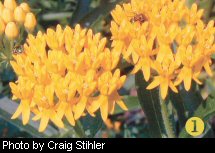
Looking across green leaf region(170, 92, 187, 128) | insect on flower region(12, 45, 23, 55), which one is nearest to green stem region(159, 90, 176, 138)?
green leaf region(170, 92, 187, 128)

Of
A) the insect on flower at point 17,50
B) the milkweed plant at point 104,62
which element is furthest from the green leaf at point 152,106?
the insect on flower at point 17,50

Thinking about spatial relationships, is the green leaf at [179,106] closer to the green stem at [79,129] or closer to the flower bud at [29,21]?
the green stem at [79,129]

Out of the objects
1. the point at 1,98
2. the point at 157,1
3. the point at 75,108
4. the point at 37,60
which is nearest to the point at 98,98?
the point at 75,108

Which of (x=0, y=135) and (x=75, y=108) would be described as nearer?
(x=75, y=108)
